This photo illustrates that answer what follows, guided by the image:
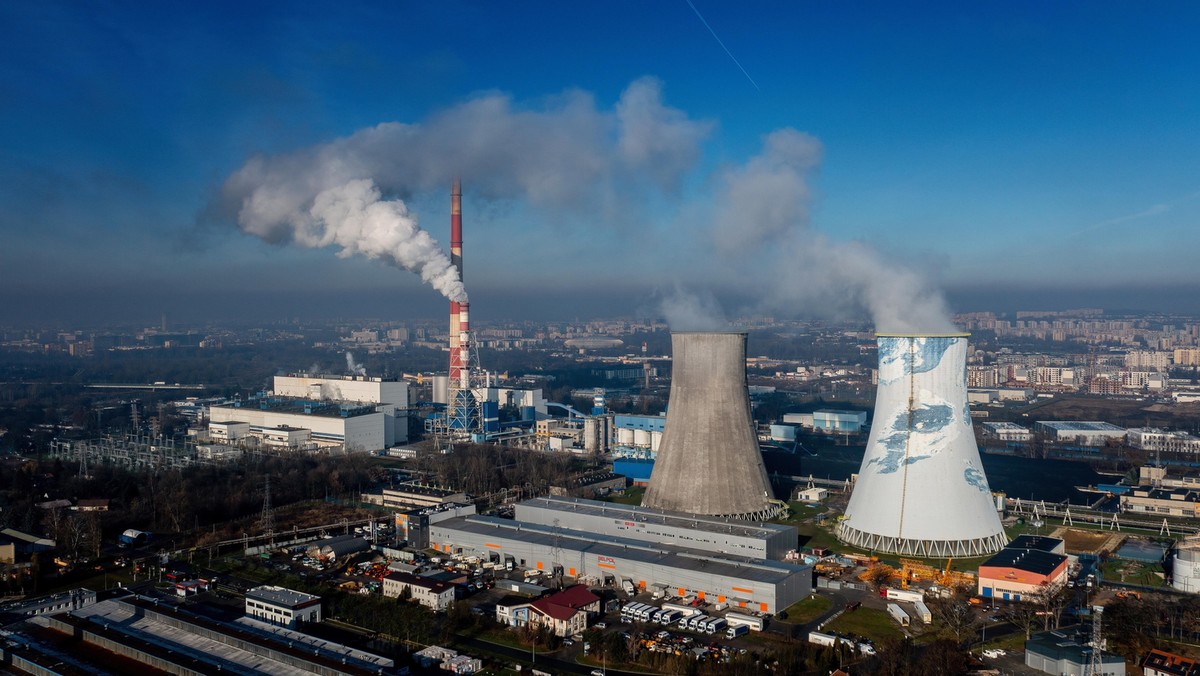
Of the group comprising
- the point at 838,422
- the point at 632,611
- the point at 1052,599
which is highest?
the point at 838,422

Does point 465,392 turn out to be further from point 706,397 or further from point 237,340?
point 237,340

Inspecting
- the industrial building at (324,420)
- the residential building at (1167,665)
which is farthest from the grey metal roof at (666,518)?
the industrial building at (324,420)

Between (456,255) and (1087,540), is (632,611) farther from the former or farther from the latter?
(456,255)

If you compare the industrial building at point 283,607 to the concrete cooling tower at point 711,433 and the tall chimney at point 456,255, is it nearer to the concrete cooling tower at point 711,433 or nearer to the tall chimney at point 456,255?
the concrete cooling tower at point 711,433

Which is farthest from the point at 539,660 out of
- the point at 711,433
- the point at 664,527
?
the point at 711,433

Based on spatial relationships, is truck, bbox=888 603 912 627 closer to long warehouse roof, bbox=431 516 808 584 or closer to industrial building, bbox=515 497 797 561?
long warehouse roof, bbox=431 516 808 584

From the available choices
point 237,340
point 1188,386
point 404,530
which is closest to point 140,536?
point 404,530

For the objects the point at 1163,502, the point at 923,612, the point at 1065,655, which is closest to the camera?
the point at 1065,655

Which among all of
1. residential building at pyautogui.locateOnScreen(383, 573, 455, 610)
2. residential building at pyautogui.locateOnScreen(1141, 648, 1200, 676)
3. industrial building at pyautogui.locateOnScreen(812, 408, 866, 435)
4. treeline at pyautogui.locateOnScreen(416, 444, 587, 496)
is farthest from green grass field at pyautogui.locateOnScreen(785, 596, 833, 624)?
industrial building at pyautogui.locateOnScreen(812, 408, 866, 435)
